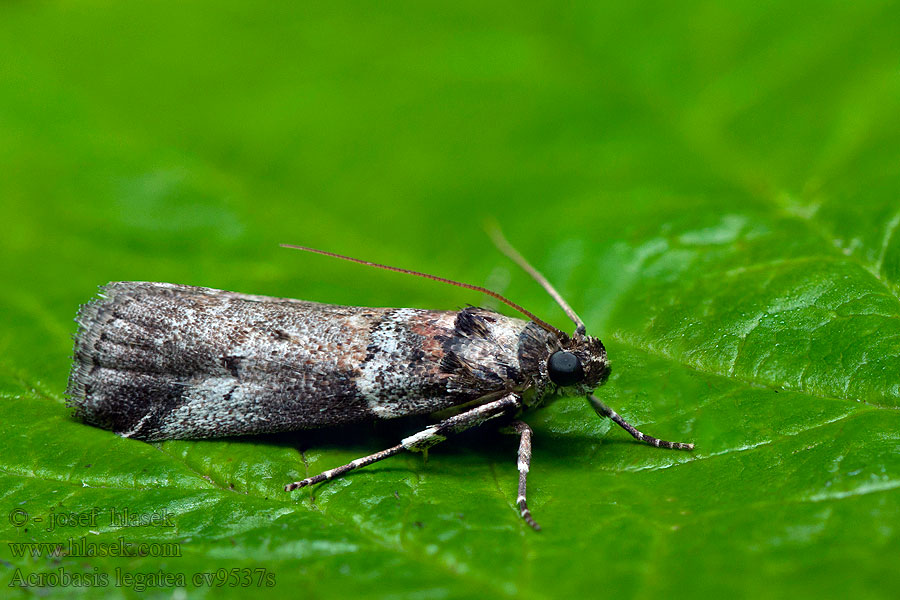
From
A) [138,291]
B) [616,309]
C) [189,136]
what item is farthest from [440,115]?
[138,291]

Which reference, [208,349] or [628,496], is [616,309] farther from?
[208,349]

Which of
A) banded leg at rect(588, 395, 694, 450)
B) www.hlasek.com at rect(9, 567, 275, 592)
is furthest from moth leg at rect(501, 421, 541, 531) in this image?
www.hlasek.com at rect(9, 567, 275, 592)

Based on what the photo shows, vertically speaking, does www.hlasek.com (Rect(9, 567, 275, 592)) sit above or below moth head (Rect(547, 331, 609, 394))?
below

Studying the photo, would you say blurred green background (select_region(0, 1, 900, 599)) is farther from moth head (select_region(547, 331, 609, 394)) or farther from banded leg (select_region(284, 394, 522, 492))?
moth head (select_region(547, 331, 609, 394))

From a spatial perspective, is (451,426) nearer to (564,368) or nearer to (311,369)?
(564,368)

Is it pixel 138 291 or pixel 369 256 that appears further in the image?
pixel 369 256

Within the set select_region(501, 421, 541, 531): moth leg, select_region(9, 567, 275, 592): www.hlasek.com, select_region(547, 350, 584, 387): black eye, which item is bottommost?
select_region(9, 567, 275, 592): www.hlasek.com

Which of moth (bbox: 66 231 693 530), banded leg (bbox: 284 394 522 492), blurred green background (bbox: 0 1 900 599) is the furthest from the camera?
moth (bbox: 66 231 693 530)
